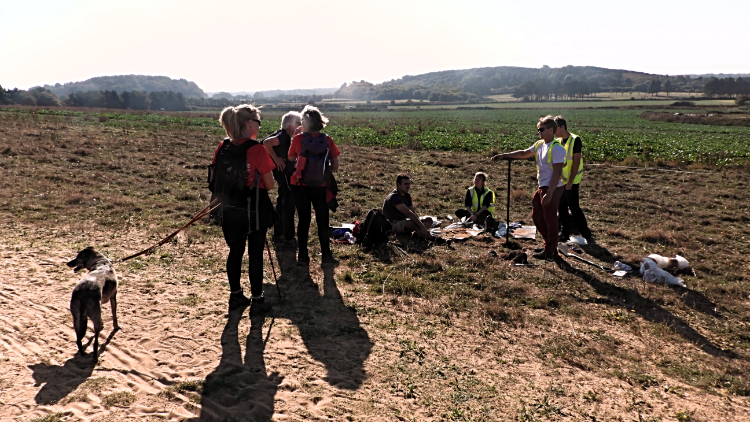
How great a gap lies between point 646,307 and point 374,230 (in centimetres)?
395

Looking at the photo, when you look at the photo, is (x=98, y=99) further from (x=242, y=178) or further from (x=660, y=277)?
(x=660, y=277)

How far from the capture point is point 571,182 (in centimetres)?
744

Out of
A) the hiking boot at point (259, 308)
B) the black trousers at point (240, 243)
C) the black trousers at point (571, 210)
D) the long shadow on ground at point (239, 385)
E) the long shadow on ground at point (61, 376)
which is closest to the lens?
the long shadow on ground at point (239, 385)

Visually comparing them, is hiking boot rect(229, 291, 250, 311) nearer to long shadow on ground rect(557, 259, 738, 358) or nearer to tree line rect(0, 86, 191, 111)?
long shadow on ground rect(557, 259, 738, 358)

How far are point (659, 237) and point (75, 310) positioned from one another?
28.9 ft

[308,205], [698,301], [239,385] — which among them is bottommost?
[698,301]

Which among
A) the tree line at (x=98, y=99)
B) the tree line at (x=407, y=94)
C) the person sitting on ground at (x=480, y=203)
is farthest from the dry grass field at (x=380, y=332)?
the tree line at (x=98, y=99)

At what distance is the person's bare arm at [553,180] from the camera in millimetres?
6011

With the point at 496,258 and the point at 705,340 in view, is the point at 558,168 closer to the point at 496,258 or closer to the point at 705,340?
the point at 496,258

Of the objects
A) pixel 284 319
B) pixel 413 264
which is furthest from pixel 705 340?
pixel 284 319

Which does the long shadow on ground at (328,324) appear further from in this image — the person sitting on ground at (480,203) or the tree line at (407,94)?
the tree line at (407,94)

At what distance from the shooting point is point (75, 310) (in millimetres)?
3695

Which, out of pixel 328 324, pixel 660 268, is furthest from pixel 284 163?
pixel 660 268

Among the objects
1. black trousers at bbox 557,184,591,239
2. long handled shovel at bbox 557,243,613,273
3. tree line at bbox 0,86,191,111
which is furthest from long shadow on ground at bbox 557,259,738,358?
tree line at bbox 0,86,191,111
